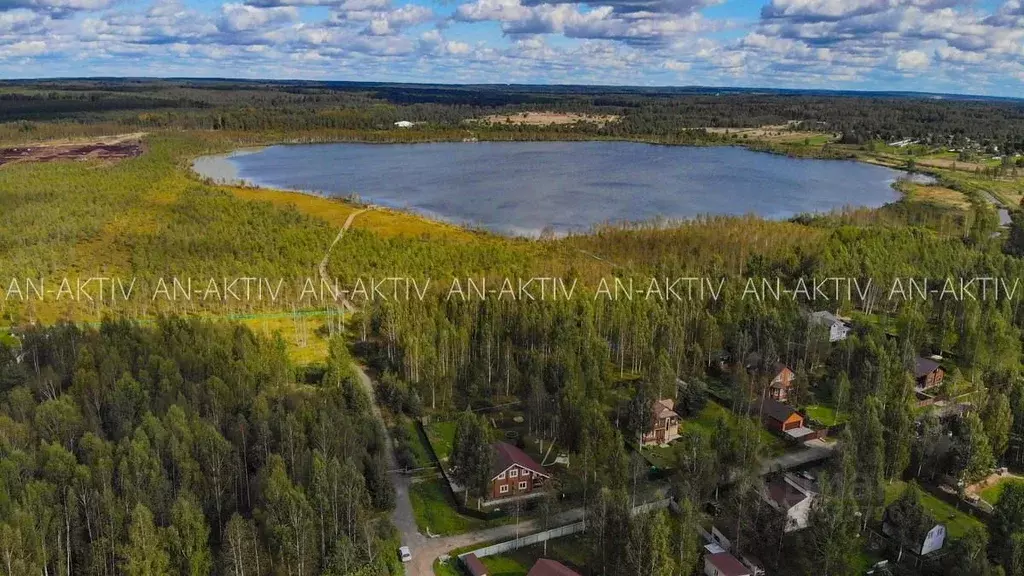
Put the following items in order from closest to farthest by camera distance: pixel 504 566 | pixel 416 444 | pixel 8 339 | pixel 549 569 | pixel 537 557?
pixel 549 569 → pixel 504 566 → pixel 537 557 → pixel 416 444 → pixel 8 339

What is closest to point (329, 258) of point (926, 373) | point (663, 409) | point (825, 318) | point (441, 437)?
point (441, 437)

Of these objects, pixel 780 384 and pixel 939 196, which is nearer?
pixel 780 384

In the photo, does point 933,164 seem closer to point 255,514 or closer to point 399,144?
point 399,144

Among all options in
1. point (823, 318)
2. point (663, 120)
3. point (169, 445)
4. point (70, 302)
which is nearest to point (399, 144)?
point (663, 120)

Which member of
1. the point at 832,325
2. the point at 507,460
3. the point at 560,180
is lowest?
→ the point at 507,460

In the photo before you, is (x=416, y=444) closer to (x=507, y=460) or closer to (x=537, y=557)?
(x=507, y=460)

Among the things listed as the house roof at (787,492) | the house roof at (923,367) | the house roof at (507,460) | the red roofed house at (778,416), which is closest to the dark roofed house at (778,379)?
the red roofed house at (778,416)

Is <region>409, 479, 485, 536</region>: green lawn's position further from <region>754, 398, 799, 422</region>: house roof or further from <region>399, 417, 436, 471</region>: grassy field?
<region>754, 398, 799, 422</region>: house roof
